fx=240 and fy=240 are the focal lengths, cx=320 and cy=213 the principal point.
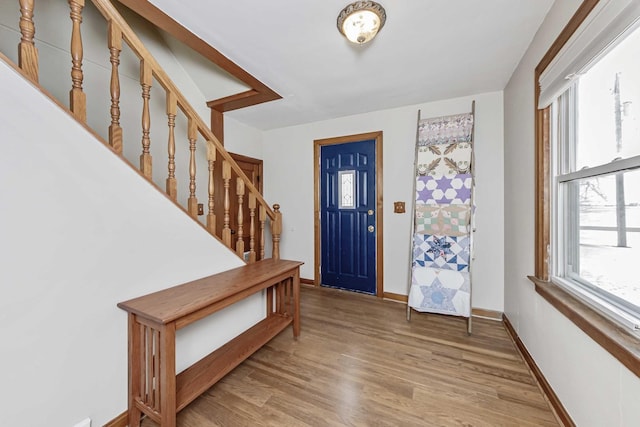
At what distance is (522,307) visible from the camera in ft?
6.51

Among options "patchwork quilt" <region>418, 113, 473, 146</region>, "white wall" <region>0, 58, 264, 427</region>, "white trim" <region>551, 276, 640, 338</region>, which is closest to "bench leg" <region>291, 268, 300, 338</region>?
"white wall" <region>0, 58, 264, 427</region>

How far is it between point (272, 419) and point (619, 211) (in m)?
2.06

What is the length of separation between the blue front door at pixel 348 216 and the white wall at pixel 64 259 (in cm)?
224

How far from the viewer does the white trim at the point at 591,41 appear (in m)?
0.95

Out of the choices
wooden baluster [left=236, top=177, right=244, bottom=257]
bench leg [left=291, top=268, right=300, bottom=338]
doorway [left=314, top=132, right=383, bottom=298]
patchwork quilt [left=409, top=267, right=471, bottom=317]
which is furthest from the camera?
doorway [left=314, top=132, right=383, bottom=298]

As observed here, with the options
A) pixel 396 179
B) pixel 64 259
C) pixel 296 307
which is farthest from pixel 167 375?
pixel 396 179

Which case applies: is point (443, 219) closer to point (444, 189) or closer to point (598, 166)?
point (444, 189)

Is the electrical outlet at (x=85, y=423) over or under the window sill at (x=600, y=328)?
under

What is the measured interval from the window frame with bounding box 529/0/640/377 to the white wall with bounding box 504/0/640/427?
0.07m

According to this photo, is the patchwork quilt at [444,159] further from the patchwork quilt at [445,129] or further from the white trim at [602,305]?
the white trim at [602,305]

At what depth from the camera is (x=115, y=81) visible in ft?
4.18

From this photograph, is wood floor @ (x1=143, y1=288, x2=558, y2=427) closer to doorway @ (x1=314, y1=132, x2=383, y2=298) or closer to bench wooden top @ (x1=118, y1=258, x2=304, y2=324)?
bench wooden top @ (x1=118, y1=258, x2=304, y2=324)

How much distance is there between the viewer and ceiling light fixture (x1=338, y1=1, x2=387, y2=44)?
4.74 ft

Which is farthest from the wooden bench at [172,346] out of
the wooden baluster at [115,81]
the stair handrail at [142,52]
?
the stair handrail at [142,52]
